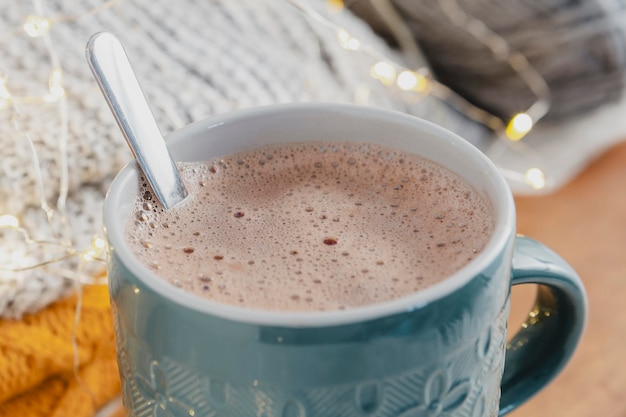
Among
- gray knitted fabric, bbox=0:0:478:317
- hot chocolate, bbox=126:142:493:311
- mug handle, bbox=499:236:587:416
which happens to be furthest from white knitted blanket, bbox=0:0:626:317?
mug handle, bbox=499:236:587:416

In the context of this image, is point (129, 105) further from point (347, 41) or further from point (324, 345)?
point (347, 41)

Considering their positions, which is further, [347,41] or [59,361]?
[347,41]

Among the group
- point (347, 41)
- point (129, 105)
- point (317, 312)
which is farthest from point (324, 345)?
point (347, 41)

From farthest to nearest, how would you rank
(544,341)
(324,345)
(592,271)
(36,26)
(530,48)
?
(530,48) < (592,271) < (36,26) < (544,341) < (324,345)

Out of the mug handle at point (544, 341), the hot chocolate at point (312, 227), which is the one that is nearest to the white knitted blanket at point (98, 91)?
the hot chocolate at point (312, 227)

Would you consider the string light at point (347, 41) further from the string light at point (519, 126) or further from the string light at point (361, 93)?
the string light at point (519, 126)

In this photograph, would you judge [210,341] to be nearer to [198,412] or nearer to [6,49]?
[198,412]

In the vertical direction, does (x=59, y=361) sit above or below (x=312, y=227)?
below

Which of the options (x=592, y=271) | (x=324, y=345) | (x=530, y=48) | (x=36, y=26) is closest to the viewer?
(x=324, y=345)
